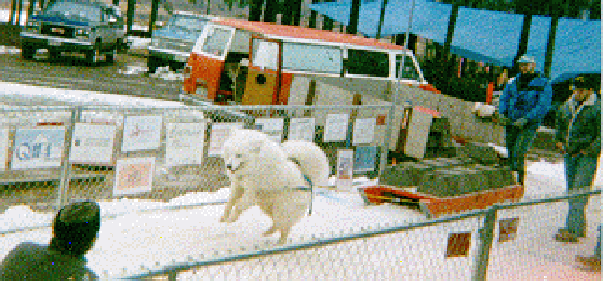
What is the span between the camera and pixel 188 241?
5.34m

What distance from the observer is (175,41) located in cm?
2002

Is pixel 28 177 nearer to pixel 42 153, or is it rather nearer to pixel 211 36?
pixel 42 153

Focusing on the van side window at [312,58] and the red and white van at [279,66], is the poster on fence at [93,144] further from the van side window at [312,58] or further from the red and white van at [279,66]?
the van side window at [312,58]

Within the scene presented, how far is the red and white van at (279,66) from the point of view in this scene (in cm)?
1048

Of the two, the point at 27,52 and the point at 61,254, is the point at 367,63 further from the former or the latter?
the point at 27,52

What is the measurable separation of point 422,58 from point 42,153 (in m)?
19.6

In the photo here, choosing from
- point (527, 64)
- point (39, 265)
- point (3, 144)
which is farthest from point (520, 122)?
point (39, 265)

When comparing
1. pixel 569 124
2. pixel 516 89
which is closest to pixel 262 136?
pixel 569 124

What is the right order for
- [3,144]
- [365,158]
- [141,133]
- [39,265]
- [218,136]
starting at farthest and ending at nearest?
[365,158], [218,136], [141,133], [3,144], [39,265]

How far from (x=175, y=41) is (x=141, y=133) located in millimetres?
15192

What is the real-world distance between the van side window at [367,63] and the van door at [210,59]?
2418mm

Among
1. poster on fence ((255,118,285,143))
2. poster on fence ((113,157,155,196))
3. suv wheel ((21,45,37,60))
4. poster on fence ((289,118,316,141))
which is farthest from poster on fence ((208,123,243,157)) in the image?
suv wheel ((21,45,37,60))

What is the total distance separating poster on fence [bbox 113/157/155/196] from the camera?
5328 millimetres

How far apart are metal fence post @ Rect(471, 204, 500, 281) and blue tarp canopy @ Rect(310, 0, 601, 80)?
38.2ft
